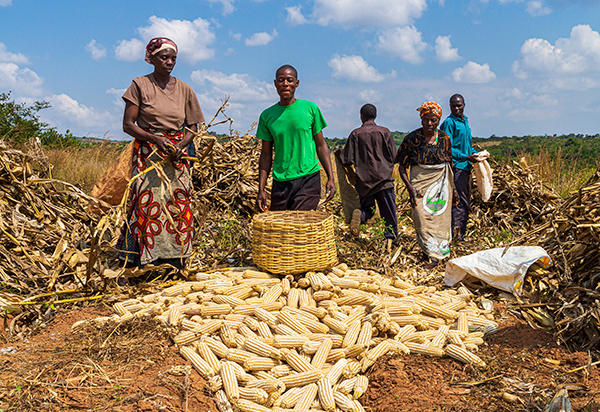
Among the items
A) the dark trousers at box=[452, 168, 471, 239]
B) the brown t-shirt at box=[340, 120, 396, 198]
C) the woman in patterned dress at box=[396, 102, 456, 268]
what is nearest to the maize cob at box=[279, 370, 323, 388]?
A: the woman in patterned dress at box=[396, 102, 456, 268]

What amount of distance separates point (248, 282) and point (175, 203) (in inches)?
44.1

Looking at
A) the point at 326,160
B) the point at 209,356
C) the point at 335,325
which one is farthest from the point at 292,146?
the point at 209,356

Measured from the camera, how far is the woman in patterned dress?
221 inches

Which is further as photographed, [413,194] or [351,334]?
[413,194]

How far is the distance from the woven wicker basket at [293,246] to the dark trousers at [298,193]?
1.56ft

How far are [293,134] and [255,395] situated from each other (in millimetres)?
2599

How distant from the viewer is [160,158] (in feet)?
14.8

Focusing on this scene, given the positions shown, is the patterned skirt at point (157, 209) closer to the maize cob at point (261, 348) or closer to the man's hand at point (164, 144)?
the man's hand at point (164, 144)

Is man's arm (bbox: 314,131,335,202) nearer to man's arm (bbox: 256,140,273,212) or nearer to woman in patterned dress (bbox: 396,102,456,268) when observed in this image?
man's arm (bbox: 256,140,273,212)

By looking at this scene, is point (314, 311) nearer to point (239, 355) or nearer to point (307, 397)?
point (239, 355)

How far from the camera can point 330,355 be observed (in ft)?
11.0

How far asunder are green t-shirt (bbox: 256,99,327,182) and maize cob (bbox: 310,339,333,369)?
76.8 inches

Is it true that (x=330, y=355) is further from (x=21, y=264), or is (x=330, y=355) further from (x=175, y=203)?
(x=21, y=264)

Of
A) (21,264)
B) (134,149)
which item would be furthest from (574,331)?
(21,264)
